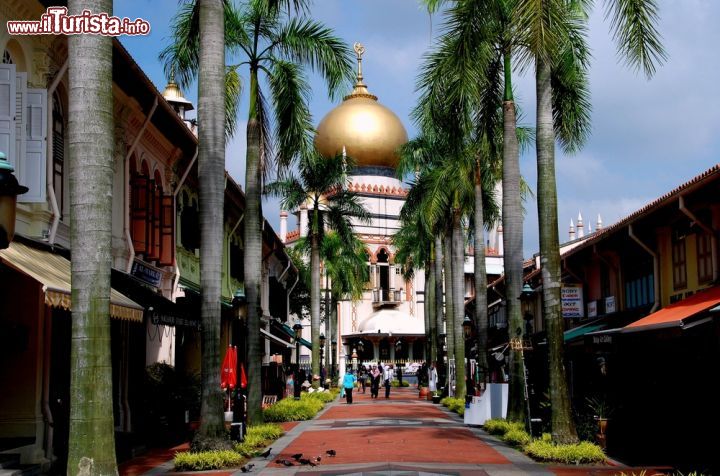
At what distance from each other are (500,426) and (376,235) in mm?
55486

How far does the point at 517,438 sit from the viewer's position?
62.2ft

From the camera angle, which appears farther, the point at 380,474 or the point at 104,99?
the point at 380,474

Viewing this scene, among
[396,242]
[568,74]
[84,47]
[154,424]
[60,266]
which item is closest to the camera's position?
[84,47]

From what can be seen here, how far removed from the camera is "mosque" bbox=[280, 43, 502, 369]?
73812 mm

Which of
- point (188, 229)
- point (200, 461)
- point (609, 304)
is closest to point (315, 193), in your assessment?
point (188, 229)

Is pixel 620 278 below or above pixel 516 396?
above

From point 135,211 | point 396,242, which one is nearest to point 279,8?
point 135,211

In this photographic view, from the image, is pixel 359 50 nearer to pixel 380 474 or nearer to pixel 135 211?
pixel 135 211

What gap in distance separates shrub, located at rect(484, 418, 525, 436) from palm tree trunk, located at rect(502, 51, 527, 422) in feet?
1.04

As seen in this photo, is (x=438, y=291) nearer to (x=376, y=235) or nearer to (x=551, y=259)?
(x=551, y=259)

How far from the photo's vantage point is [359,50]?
75500mm

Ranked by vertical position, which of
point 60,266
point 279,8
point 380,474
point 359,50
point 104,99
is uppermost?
point 359,50

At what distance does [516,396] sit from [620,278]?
8.28 metres

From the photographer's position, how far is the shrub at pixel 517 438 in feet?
60.8
